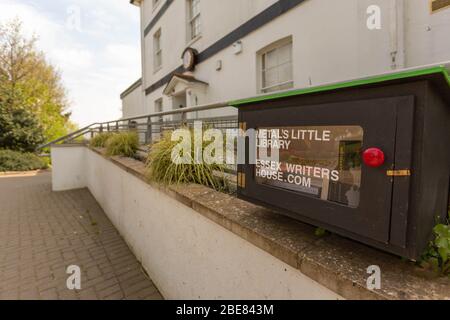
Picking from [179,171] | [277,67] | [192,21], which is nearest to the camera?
[179,171]

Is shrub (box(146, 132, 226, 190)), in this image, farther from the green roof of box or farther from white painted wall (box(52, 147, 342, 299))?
the green roof of box

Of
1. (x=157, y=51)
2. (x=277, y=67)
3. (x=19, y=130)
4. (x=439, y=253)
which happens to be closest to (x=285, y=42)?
(x=277, y=67)

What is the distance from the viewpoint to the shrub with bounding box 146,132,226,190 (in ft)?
8.42

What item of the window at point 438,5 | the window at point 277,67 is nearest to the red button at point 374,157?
the window at point 438,5

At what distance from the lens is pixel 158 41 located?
436 inches

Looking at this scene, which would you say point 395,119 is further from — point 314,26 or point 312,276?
point 314,26

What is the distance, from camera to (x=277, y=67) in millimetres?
5230

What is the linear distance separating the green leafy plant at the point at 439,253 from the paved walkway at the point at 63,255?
254 cm

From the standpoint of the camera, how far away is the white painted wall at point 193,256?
1323mm

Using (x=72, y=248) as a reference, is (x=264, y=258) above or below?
above

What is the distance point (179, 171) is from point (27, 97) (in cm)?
1812

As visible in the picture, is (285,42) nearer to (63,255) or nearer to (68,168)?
(63,255)
